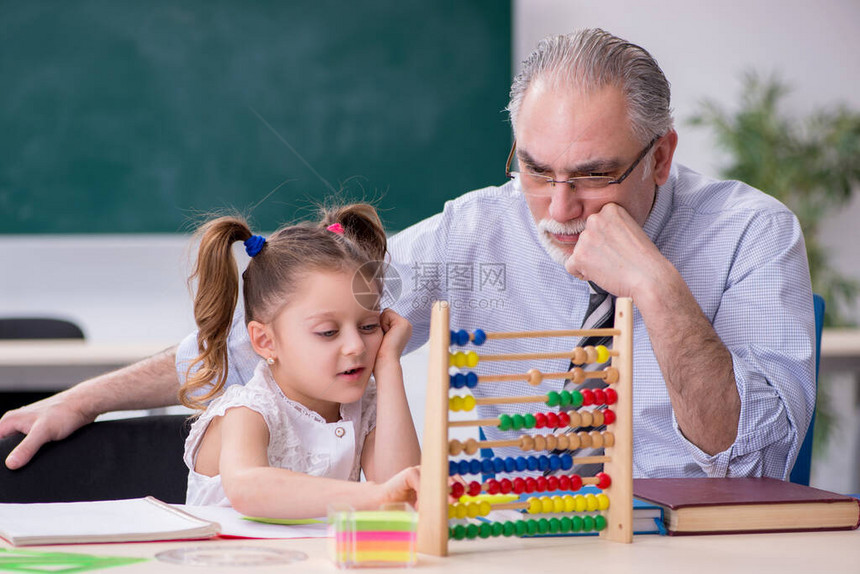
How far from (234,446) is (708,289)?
902mm

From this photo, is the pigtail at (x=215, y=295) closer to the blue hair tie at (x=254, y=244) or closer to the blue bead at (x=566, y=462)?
the blue hair tie at (x=254, y=244)

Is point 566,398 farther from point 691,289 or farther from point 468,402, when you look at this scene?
point 691,289

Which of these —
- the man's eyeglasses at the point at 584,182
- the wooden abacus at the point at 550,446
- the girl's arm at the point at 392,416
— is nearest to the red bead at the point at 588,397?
the wooden abacus at the point at 550,446

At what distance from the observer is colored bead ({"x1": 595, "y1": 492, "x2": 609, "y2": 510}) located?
1.04 m

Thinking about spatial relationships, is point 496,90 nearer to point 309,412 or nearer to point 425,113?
point 425,113

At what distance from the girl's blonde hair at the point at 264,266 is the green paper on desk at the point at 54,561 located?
527 mm

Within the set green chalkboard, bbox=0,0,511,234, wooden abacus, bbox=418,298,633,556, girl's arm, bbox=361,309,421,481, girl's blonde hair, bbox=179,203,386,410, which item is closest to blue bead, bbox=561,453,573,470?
wooden abacus, bbox=418,298,633,556

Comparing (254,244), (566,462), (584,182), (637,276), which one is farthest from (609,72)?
(566,462)

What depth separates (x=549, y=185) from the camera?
1581 mm

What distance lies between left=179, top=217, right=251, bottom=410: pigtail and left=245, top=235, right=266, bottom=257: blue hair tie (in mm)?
22

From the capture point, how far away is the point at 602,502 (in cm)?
104

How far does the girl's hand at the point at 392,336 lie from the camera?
136cm

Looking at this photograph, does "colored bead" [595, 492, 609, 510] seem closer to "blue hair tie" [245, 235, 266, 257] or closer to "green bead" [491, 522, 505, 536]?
"green bead" [491, 522, 505, 536]

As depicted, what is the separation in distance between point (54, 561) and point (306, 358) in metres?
0.50
